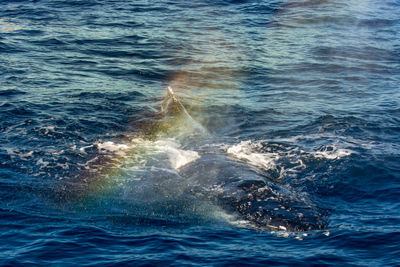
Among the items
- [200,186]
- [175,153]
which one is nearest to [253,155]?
[175,153]

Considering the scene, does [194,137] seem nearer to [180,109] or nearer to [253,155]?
[180,109]

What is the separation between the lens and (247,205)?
29.5 ft

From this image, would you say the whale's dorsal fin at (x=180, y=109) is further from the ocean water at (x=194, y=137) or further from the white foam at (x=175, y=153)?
the white foam at (x=175, y=153)

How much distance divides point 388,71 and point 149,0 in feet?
52.4

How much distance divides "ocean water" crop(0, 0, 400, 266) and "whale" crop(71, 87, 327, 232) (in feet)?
0.16

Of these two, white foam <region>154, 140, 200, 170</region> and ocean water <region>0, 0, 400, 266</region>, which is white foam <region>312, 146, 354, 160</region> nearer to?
ocean water <region>0, 0, 400, 266</region>

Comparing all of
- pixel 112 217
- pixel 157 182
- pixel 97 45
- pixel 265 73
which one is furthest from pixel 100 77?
pixel 112 217

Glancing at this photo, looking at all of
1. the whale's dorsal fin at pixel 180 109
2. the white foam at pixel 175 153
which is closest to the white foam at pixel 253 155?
the white foam at pixel 175 153

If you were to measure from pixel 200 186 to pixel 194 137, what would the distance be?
3.59m

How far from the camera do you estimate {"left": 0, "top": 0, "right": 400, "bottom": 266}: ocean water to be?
7883 mm

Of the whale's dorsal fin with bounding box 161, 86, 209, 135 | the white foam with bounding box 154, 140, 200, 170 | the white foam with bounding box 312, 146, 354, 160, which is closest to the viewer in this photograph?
the white foam with bounding box 154, 140, 200, 170

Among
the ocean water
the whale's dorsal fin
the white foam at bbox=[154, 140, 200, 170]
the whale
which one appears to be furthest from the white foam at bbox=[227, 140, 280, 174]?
the whale's dorsal fin

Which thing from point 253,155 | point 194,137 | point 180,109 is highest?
point 180,109

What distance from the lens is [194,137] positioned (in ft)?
44.5
